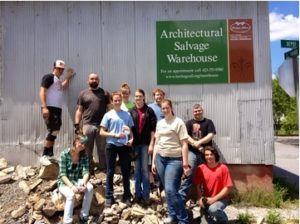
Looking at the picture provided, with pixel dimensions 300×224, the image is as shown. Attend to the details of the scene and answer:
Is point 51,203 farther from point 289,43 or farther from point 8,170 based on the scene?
point 289,43

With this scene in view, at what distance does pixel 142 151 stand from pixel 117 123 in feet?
2.10

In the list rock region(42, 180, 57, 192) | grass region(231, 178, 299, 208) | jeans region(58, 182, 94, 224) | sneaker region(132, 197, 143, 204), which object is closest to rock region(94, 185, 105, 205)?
jeans region(58, 182, 94, 224)

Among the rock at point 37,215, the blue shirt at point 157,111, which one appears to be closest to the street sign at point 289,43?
the blue shirt at point 157,111

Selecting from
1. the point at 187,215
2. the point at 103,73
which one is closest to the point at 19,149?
the point at 103,73

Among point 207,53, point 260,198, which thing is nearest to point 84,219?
point 260,198

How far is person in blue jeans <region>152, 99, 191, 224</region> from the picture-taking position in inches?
232

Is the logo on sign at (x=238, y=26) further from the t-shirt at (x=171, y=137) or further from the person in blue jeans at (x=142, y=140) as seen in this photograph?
the t-shirt at (x=171, y=137)

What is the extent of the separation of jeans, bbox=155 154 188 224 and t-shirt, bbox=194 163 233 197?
1.09 ft

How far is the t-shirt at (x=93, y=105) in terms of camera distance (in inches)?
285

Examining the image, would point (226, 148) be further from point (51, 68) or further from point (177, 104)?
point (51, 68)

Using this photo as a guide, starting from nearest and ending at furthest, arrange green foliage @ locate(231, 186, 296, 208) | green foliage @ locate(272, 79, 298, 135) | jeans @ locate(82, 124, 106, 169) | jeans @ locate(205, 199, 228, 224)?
jeans @ locate(205, 199, 228, 224) → jeans @ locate(82, 124, 106, 169) → green foliage @ locate(231, 186, 296, 208) → green foliage @ locate(272, 79, 298, 135)

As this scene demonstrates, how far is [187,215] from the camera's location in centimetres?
604

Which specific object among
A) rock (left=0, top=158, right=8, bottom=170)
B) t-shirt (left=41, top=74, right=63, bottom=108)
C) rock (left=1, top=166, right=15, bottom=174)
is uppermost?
t-shirt (left=41, top=74, right=63, bottom=108)

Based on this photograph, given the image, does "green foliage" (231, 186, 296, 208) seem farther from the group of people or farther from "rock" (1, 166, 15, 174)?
"rock" (1, 166, 15, 174)
